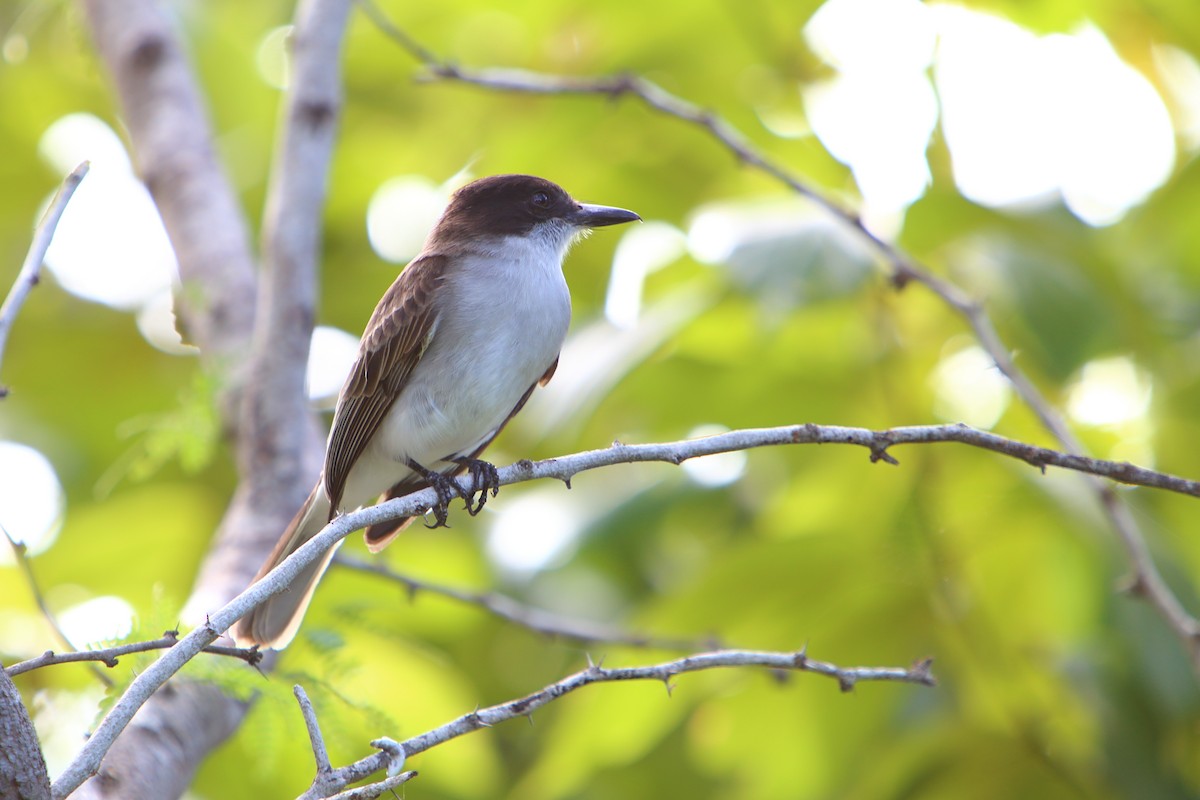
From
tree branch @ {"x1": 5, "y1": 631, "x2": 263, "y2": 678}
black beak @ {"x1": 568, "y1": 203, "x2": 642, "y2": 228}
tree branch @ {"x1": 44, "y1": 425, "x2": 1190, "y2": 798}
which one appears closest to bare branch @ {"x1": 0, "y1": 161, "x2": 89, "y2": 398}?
tree branch @ {"x1": 5, "y1": 631, "x2": 263, "y2": 678}

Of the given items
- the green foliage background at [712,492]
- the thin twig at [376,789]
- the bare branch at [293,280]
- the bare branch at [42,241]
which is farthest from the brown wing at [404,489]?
the thin twig at [376,789]

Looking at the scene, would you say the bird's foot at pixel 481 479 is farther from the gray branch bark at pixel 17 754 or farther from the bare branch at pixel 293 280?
the gray branch bark at pixel 17 754

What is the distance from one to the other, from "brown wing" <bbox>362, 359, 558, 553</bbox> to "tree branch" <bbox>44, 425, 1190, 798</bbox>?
121cm

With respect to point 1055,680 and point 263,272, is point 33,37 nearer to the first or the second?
point 263,272

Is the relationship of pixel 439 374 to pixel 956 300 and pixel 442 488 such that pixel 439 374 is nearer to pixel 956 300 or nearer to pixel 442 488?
pixel 442 488

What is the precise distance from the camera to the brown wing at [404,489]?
3695 millimetres

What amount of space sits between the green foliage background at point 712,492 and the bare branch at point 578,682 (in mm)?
568

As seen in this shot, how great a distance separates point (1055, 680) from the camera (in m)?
3.69

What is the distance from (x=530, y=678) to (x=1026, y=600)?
Result: 7.13 ft

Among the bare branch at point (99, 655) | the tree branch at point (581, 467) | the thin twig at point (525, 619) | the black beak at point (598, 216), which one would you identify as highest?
the black beak at point (598, 216)

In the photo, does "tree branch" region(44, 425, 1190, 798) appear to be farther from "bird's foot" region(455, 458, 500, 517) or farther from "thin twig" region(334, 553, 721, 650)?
"bird's foot" region(455, 458, 500, 517)

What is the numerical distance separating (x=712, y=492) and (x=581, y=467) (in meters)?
2.04

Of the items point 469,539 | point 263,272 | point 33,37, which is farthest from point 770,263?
point 33,37

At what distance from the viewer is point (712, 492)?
4.32 meters
